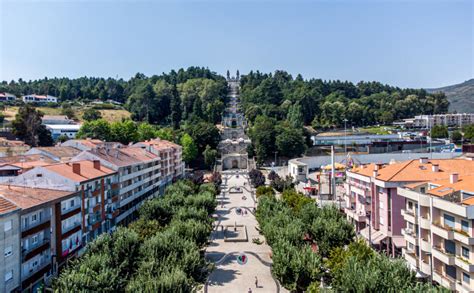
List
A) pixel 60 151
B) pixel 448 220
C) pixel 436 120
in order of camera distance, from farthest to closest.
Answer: pixel 436 120 < pixel 60 151 < pixel 448 220

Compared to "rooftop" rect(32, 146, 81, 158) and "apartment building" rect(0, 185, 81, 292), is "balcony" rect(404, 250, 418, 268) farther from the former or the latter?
"rooftop" rect(32, 146, 81, 158)

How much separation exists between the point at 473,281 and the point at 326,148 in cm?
10467

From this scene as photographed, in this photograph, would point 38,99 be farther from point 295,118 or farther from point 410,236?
Result: point 410,236

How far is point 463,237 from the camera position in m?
25.3

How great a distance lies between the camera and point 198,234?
3631 centimetres

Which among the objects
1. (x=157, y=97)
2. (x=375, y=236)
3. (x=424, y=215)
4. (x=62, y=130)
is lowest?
Result: (x=375, y=236)

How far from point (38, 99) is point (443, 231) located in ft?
566

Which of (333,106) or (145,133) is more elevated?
(333,106)

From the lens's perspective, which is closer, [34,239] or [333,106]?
[34,239]

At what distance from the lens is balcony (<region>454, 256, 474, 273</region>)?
2451 centimetres

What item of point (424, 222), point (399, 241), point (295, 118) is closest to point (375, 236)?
point (399, 241)

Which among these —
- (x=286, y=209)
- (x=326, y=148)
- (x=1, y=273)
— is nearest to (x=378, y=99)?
(x=326, y=148)

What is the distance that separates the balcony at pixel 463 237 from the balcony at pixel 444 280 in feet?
10.4

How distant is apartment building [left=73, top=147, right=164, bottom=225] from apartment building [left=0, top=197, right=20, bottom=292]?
2532 cm
